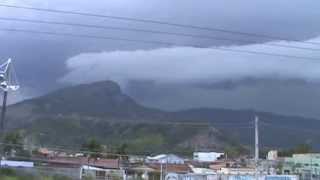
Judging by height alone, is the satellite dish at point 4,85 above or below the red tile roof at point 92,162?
above

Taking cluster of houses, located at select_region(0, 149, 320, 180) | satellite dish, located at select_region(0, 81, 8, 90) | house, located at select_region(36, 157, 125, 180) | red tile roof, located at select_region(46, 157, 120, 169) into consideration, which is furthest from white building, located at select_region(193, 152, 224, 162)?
satellite dish, located at select_region(0, 81, 8, 90)

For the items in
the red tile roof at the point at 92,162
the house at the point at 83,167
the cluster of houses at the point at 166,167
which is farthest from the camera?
the red tile roof at the point at 92,162

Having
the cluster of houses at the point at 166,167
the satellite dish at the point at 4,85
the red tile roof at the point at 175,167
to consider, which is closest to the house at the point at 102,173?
the cluster of houses at the point at 166,167

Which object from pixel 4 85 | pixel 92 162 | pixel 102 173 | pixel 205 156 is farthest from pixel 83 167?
pixel 205 156

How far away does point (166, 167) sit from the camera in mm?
133250

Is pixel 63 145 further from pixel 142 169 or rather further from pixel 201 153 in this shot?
pixel 142 169

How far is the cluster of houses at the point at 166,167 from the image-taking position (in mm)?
110062

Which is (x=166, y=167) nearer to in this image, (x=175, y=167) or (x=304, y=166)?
(x=175, y=167)

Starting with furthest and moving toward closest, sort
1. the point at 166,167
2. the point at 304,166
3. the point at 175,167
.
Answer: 1. the point at 304,166
2. the point at 175,167
3. the point at 166,167

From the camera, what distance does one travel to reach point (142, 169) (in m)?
126

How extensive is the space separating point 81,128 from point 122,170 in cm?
7840

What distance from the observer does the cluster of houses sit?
11006 cm

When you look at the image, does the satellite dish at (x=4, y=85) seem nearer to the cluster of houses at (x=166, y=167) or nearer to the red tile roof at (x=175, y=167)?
the cluster of houses at (x=166, y=167)

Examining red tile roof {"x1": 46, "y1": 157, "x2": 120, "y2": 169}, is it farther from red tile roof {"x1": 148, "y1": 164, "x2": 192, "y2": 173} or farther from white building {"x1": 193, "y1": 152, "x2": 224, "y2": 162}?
white building {"x1": 193, "y1": 152, "x2": 224, "y2": 162}
